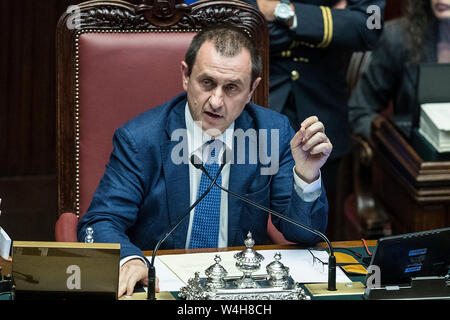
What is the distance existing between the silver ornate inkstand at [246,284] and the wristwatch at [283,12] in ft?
3.83

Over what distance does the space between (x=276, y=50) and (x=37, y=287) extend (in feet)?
4.85

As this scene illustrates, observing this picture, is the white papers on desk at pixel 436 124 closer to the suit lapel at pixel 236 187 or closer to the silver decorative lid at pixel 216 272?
the suit lapel at pixel 236 187

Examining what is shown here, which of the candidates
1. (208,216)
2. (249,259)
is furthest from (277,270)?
(208,216)

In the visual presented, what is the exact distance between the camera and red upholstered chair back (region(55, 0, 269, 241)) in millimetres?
2379

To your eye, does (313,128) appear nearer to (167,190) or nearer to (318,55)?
(167,190)

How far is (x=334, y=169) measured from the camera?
3.02 meters

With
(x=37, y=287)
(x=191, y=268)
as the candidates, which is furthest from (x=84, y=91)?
(x=37, y=287)

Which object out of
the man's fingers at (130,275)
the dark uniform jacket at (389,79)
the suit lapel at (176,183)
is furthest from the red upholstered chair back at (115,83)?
the dark uniform jacket at (389,79)

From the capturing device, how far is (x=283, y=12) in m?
2.75

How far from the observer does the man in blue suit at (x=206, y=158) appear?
213 cm

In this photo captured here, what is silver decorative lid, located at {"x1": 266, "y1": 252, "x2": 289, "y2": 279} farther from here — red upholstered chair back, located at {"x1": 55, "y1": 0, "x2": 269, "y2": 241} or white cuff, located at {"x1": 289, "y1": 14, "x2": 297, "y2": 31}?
white cuff, located at {"x1": 289, "y1": 14, "x2": 297, "y2": 31}

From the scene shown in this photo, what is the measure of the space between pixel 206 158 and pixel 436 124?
0.92m

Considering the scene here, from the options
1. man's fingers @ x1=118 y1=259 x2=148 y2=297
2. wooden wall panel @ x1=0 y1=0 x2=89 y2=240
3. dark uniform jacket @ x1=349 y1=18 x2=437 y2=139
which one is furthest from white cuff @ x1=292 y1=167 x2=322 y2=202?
wooden wall panel @ x1=0 y1=0 x2=89 y2=240
